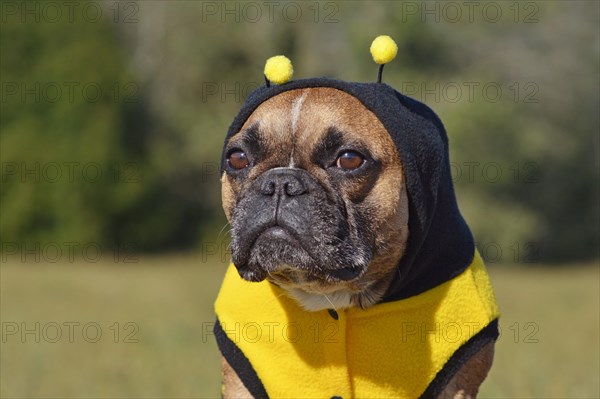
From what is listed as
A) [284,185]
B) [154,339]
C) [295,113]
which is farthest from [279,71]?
[154,339]

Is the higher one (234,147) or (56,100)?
(234,147)

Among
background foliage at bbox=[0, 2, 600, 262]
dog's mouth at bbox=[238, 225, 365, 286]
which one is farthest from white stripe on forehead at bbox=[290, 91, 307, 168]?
background foliage at bbox=[0, 2, 600, 262]

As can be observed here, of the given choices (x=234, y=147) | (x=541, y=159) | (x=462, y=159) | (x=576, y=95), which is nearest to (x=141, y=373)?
Result: (x=234, y=147)

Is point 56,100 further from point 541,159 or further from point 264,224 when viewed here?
point 264,224

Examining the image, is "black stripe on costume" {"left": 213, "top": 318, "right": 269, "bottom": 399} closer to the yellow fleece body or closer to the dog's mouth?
the yellow fleece body

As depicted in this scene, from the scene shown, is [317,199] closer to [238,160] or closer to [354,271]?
[354,271]
